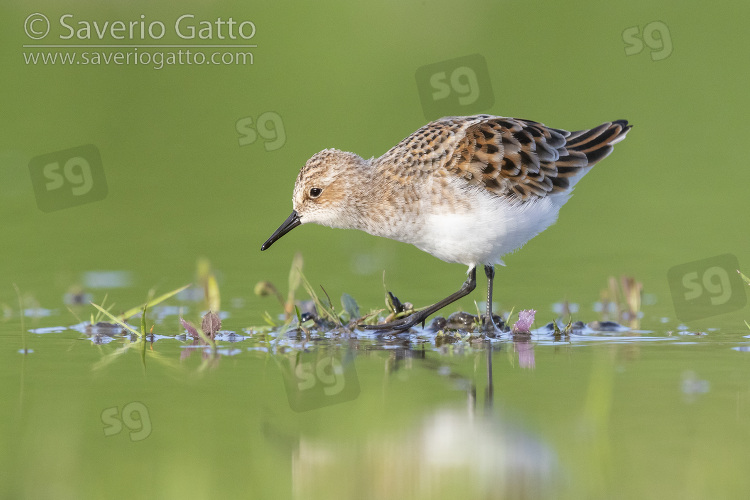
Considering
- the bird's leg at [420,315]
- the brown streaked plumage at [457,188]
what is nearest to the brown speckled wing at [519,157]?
the brown streaked plumage at [457,188]

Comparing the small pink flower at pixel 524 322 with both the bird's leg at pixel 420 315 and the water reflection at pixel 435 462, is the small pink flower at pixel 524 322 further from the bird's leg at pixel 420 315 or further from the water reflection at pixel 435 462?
the water reflection at pixel 435 462

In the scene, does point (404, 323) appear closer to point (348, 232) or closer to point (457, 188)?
point (457, 188)

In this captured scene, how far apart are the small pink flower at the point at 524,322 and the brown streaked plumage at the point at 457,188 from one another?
0.35m

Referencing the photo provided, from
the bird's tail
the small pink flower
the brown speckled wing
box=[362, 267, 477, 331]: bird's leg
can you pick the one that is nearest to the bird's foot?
box=[362, 267, 477, 331]: bird's leg

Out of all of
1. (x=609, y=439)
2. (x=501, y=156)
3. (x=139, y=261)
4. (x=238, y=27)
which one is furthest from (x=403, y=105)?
(x=609, y=439)

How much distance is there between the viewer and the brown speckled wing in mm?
9984

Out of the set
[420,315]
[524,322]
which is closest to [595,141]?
[524,322]

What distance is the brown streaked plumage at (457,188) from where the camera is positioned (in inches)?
384

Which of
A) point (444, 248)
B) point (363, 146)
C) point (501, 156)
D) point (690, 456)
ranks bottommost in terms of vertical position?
point (690, 456)

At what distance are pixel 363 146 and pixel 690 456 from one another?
477 inches

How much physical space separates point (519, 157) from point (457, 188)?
2.75ft

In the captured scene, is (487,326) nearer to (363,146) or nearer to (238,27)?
(363,146)

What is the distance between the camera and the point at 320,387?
25.3 ft

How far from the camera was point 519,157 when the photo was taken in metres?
10.2
